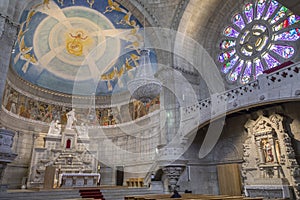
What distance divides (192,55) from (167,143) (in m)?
4.58

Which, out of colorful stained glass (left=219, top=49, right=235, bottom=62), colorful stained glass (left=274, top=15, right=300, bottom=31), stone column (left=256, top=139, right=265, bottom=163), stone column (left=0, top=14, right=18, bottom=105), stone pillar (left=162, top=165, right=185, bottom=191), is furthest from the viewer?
colorful stained glass (left=219, top=49, right=235, bottom=62)

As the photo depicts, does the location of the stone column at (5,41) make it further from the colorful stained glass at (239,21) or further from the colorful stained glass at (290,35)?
the colorful stained glass at (290,35)

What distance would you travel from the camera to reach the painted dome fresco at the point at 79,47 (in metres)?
11.9

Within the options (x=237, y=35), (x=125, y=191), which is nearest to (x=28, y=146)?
(x=125, y=191)

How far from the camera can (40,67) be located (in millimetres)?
14062

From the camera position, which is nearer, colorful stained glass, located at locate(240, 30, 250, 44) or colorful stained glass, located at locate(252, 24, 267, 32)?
colorful stained glass, located at locate(252, 24, 267, 32)

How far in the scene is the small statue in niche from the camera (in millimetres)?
7816

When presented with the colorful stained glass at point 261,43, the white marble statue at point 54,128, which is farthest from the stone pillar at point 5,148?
the colorful stained glass at point 261,43

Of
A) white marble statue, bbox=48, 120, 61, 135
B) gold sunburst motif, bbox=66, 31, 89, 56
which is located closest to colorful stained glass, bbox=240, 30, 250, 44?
gold sunburst motif, bbox=66, 31, 89, 56

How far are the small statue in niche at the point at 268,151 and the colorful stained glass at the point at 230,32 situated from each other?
5203mm

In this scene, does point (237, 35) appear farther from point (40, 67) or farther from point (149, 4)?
point (40, 67)

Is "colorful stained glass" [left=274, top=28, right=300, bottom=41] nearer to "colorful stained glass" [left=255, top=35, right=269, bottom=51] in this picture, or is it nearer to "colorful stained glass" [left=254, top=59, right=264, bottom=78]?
"colorful stained glass" [left=255, top=35, right=269, bottom=51]

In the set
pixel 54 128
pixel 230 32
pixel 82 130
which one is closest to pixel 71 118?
pixel 82 130

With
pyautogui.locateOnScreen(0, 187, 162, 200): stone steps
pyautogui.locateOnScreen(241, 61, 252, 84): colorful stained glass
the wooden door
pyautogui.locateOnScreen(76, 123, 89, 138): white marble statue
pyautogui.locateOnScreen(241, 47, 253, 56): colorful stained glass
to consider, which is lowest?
pyautogui.locateOnScreen(0, 187, 162, 200): stone steps
